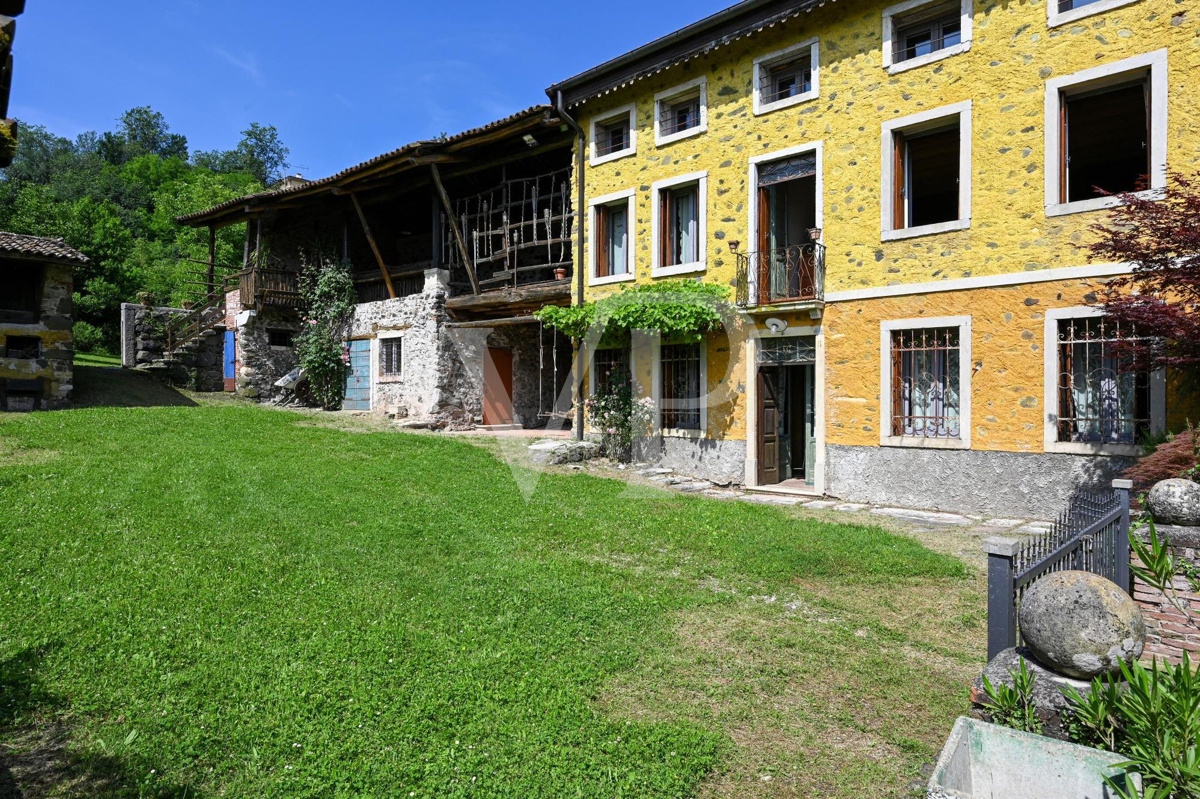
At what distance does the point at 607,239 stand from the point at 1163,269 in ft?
30.6

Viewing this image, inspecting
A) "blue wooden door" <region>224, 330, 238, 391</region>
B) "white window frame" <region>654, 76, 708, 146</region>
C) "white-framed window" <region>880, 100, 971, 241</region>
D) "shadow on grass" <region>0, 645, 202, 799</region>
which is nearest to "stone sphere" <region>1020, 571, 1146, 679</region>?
"shadow on grass" <region>0, 645, 202, 799</region>

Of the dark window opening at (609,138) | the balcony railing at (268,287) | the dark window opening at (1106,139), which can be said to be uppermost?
the dark window opening at (609,138)

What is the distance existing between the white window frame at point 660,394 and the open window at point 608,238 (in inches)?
77.4

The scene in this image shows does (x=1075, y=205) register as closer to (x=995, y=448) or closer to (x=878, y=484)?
(x=995, y=448)

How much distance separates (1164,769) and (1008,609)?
1.19 metres

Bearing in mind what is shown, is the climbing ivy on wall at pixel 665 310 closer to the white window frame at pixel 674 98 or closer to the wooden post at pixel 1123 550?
the white window frame at pixel 674 98

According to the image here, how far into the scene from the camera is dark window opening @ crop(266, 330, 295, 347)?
20.1m

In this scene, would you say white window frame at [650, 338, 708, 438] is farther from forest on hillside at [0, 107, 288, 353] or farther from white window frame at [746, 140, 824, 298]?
forest on hillside at [0, 107, 288, 353]

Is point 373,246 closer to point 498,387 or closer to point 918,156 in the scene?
point 498,387

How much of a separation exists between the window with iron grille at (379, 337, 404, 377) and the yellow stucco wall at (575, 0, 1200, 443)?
352 inches

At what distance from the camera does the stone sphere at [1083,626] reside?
310cm

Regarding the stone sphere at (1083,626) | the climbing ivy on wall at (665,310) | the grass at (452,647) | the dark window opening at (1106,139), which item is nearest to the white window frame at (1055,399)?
the dark window opening at (1106,139)

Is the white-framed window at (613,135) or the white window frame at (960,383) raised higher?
the white-framed window at (613,135)

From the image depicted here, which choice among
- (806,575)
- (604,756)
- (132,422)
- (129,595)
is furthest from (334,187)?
(604,756)
